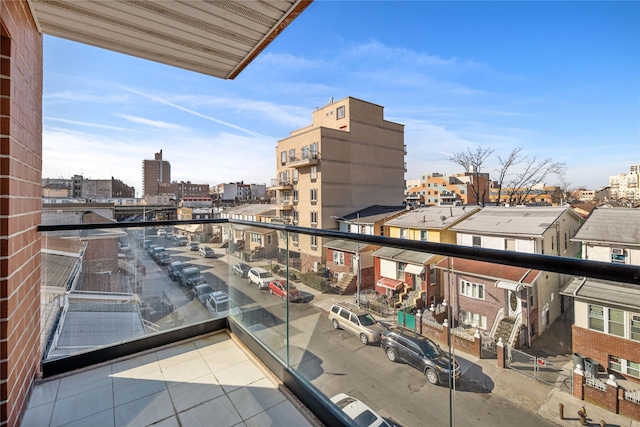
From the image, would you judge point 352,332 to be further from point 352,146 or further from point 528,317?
point 352,146

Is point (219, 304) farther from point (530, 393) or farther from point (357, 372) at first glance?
point (530, 393)

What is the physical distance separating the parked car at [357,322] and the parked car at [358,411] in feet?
0.96

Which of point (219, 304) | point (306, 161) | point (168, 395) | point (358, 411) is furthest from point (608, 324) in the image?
point (306, 161)

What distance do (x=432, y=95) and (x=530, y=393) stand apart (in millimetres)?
25883

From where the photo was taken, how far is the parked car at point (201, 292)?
2580 millimetres

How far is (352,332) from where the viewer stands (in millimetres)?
Answer: 1364

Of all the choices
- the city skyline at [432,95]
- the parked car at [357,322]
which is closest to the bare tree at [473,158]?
the city skyline at [432,95]

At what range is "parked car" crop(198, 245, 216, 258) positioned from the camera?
9.18ft

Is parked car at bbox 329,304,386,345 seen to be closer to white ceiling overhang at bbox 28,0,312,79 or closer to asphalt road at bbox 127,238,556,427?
asphalt road at bbox 127,238,556,427

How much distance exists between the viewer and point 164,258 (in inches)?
98.5

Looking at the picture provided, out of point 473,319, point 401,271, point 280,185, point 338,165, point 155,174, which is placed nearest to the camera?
point 473,319

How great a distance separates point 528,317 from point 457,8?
1567 centimetres

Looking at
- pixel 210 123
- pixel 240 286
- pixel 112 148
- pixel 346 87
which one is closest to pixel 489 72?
pixel 346 87

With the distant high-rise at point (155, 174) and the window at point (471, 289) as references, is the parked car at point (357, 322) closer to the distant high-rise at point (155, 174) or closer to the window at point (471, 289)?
the window at point (471, 289)
